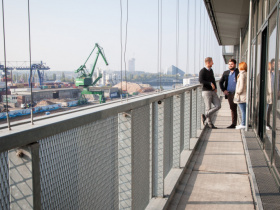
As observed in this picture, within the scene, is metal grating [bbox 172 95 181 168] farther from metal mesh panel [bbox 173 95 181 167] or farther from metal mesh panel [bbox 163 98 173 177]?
metal mesh panel [bbox 163 98 173 177]

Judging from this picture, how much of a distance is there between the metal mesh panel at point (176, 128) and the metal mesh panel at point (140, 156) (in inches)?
53.5

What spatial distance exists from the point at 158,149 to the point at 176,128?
3.80 feet

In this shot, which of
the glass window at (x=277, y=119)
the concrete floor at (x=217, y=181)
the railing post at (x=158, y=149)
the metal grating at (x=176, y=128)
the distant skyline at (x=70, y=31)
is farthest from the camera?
the metal grating at (x=176, y=128)

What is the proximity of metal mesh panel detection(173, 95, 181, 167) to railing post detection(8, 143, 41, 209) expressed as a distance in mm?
3191

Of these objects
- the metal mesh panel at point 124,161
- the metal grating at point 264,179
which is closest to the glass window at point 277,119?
the metal grating at point 264,179

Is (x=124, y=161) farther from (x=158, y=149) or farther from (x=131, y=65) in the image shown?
(x=131, y=65)

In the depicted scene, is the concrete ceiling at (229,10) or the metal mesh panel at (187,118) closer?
the metal mesh panel at (187,118)

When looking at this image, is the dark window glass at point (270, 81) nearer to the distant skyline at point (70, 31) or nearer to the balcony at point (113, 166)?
the balcony at point (113, 166)

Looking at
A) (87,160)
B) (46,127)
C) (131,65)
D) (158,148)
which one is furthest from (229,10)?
(46,127)

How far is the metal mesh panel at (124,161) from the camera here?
94.7 inches

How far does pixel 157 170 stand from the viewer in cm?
338

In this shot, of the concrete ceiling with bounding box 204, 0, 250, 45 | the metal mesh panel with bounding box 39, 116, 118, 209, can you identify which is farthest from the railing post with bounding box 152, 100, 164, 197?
the concrete ceiling with bounding box 204, 0, 250, 45

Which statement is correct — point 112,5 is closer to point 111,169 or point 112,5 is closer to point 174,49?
point 111,169

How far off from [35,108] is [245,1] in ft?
32.6
